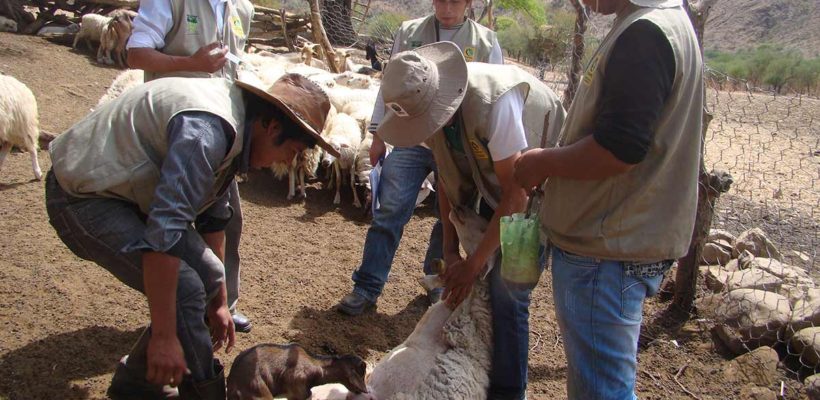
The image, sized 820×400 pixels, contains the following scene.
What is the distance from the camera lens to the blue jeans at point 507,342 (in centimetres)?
276

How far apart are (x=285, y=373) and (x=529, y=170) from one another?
1375mm

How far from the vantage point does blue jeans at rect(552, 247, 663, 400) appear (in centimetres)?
187

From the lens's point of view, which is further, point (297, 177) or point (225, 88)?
point (297, 177)

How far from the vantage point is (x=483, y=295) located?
2.82m

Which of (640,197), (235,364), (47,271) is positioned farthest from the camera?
(47,271)

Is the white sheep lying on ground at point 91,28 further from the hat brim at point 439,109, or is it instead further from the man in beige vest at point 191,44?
the hat brim at point 439,109

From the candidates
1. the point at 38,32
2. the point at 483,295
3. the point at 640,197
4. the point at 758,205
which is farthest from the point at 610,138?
the point at 38,32

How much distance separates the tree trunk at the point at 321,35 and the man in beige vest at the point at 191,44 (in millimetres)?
6343

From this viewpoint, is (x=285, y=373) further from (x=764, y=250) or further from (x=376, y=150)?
(x=764, y=250)

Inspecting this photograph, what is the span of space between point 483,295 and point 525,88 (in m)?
0.94

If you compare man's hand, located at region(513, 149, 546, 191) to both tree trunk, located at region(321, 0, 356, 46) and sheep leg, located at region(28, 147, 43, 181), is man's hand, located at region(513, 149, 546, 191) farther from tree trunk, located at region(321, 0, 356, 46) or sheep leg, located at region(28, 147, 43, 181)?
tree trunk, located at region(321, 0, 356, 46)

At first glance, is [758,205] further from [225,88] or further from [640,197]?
[225,88]

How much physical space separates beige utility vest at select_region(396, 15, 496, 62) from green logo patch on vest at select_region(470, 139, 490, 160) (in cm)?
142

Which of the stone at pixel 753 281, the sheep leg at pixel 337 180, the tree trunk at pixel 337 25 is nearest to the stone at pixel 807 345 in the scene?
the stone at pixel 753 281
